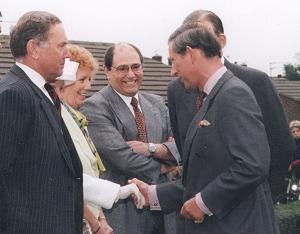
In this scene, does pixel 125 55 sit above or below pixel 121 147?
above

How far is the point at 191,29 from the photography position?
380cm

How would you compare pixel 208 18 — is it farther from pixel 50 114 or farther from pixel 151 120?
pixel 50 114

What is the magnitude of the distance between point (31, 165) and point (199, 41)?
1232mm

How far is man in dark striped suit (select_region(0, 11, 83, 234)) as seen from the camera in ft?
10.5

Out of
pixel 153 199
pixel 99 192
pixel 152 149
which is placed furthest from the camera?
pixel 152 149

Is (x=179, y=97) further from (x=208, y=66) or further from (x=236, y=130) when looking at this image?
(x=236, y=130)

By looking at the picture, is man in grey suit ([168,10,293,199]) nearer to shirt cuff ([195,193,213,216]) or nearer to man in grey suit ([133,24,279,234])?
man in grey suit ([133,24,279,234])

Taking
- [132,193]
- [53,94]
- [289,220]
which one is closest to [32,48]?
[53,94]

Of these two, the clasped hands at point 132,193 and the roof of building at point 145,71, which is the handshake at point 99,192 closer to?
the clasped hands at point 132,193

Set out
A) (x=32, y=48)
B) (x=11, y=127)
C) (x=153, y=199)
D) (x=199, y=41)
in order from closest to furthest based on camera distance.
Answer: (x=11, y=127) < (x=32, y=48) < (x=199, y=41) < (x=153, y=199)

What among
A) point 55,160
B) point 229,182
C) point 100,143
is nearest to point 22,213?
point 55,160

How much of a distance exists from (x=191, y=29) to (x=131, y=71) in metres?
1.46

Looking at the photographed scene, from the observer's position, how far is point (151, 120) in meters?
5.14

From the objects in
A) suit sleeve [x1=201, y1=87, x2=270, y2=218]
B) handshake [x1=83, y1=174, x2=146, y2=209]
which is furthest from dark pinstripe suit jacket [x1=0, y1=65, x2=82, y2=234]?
suit sleeve [x1=201, y1=87, x2=270, y2=218]
